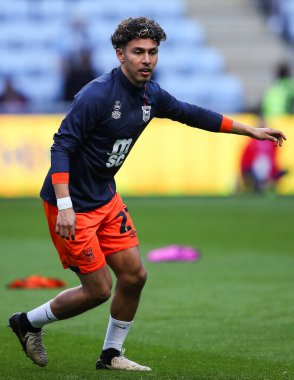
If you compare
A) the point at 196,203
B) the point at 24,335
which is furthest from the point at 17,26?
the point at 24,335

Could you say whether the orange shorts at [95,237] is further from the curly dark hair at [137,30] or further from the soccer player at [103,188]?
the curly dark hair at [137,30]

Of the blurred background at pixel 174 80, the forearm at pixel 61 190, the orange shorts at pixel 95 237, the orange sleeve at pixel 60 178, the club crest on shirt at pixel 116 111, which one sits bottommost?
the blurred background at pixel 174 80

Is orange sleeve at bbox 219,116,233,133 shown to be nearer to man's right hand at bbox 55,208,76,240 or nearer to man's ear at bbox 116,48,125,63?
man's ear at bbox 116,48,125,63

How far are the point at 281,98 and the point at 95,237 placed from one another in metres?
15.4

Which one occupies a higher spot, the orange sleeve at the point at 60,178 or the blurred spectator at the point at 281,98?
the orange sleeve at the point at 60,178

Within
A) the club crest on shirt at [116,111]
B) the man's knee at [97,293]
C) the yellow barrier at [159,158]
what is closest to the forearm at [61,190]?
the club crest on shirt at [116,111]

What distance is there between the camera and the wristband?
631 cm

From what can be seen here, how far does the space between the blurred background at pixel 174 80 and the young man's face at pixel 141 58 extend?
13.2 meters

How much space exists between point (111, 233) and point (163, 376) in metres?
0.97

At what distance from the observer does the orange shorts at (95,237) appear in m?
6.58

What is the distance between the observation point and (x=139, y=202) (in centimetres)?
1934

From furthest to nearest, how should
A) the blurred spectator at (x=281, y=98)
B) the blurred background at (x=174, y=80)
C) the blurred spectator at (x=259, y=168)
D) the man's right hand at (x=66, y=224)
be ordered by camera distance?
the blurred spectator at (x=281, y=98) < the blurred spectator at (x=259, y=168) < the blurred background at (x=174, y=80) < the man's right hand at (x=66, y=224)

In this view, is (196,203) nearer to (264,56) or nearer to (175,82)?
(175,82)

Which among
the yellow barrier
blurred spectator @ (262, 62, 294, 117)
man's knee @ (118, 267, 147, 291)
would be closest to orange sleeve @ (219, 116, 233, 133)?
man's knee @ (118, 267, 147, 291)
